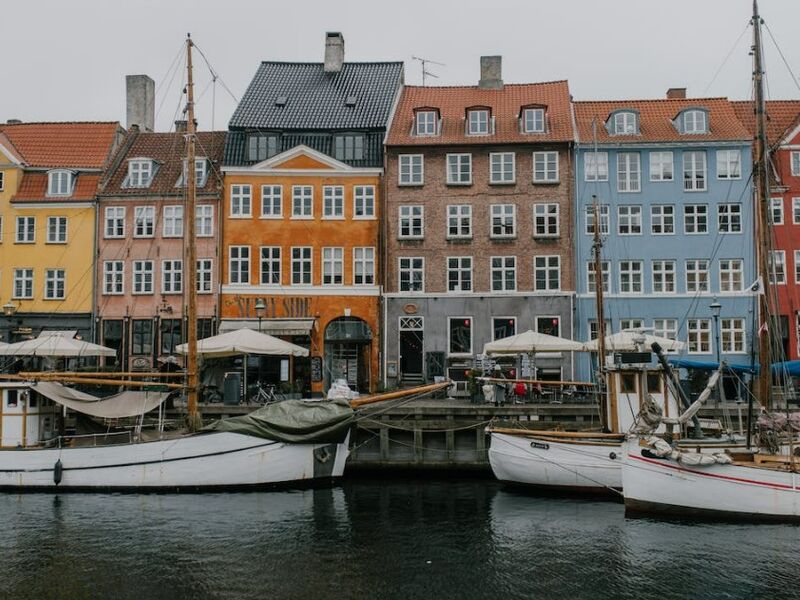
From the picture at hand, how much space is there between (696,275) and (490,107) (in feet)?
41.2

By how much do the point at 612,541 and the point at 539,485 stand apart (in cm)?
561

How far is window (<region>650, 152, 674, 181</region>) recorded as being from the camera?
3875 cm

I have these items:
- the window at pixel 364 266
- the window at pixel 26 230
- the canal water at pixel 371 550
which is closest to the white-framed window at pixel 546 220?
the window at pixel 364 266

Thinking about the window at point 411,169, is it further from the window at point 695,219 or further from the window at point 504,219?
the window at point 695,219

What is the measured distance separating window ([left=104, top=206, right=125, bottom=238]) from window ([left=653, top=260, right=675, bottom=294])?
25247 mm

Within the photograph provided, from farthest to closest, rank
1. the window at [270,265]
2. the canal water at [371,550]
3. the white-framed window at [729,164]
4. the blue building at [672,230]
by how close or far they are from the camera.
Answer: the white-framed window at [729,164] < the window at [270,265] < the blue building at [672,230] < the canal water at [371,550]

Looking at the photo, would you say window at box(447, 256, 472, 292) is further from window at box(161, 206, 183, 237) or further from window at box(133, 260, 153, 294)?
window at box(133, 260, 153, 294)

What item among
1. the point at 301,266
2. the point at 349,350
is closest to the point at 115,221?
the point at 301,266

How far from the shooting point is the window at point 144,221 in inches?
1535

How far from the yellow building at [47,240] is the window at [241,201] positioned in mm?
6846

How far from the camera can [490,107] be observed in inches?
1563

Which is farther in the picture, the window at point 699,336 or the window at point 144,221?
the window at point 144,221

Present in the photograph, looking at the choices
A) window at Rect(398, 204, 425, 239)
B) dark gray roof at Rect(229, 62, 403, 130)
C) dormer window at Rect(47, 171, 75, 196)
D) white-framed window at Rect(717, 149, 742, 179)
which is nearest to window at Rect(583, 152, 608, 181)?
white-framed window at Rect(717, 149, 742, 179)

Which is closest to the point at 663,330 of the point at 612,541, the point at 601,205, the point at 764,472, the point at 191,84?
the point at 601,205
